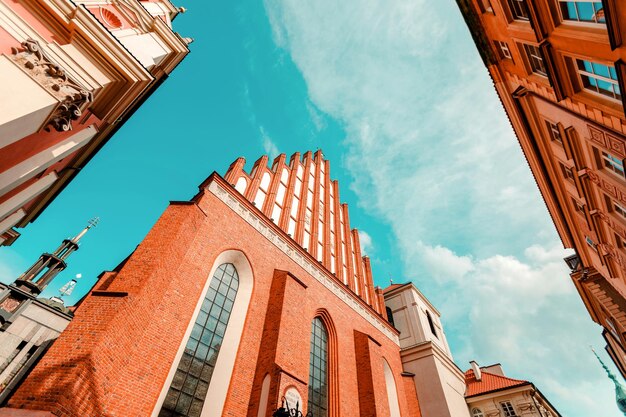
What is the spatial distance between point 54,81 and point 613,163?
1188 centimetres

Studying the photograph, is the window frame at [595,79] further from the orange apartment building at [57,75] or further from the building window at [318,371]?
the building window at [318,371]

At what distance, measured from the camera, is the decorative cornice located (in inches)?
417

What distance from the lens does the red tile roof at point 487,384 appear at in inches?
654

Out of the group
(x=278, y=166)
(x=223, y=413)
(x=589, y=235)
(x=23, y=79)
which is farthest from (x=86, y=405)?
(x=589, y=235)

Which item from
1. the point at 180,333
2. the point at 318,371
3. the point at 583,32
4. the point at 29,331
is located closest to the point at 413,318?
the point at 318,371

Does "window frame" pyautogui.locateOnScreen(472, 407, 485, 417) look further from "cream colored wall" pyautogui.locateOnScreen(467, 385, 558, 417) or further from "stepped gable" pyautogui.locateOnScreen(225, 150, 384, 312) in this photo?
"stepped gable" pyautogui.locateOnScreen(225, 150, 384, 312)

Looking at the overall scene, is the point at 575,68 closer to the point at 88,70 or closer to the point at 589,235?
the point at 589,235

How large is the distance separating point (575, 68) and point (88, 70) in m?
10.3

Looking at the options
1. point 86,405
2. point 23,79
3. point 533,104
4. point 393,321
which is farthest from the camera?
point 393,321

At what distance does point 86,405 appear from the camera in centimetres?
497

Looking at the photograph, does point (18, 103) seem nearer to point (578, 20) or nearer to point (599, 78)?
point (578, 20)

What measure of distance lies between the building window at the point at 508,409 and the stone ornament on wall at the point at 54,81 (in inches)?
867

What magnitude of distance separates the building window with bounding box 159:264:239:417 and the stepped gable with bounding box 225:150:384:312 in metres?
3.72

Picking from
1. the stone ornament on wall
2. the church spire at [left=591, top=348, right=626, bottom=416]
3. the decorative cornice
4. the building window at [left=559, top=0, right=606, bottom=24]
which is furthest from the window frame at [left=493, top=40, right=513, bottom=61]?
the church spire at [left=591, top=348, right=626, bottom=416]
